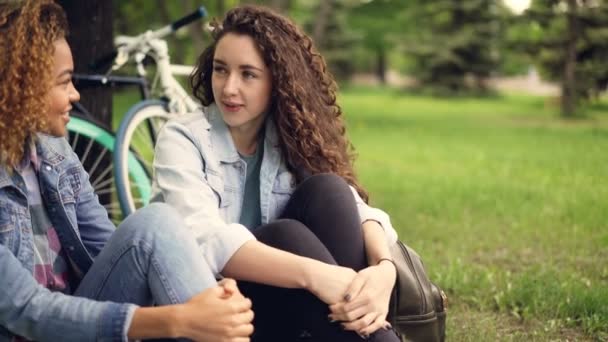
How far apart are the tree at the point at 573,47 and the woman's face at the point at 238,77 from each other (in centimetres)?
1412

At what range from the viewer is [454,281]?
137 inches

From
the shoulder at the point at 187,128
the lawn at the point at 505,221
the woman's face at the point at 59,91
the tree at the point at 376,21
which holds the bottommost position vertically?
the lawn at the point at 505,221

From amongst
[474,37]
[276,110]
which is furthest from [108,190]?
[474,37]

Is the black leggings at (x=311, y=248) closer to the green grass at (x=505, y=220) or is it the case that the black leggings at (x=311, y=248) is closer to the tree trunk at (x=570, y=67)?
the green grass at (x=505, y=220)

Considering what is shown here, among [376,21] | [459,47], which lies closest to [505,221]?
[459,47]

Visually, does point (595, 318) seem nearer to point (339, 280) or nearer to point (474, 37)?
point (339, 280)

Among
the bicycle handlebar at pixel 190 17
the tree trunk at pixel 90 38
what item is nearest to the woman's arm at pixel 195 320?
the bicycle handlebar at pixel 190 17

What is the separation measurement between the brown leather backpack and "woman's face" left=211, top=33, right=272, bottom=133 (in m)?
0.69

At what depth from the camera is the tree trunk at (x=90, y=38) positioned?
388 cm

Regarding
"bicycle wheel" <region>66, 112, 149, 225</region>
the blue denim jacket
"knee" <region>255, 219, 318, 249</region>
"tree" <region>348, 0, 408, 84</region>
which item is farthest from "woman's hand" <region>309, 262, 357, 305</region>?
"tree" <region>348, 0, 408, 84</region>

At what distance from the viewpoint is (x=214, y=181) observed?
2.43 meters

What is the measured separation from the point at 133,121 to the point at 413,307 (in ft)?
5.76

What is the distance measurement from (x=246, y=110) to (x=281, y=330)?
2.41 ft

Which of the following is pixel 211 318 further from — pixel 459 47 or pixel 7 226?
pixel 459 47
